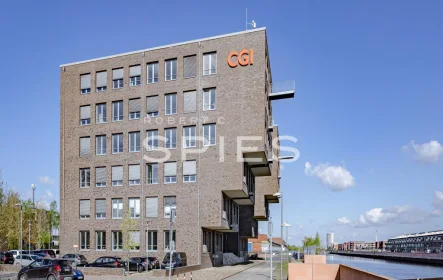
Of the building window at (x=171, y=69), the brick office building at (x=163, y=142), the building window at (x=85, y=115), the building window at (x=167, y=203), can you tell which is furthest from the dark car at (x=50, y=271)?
the building window at (x=85, y=115)

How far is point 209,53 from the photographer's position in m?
45.3

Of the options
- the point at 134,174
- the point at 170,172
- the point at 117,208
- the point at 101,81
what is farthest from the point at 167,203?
the point at 101,81

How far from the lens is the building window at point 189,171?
44.5 metres

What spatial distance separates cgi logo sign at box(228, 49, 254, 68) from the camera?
43.2m

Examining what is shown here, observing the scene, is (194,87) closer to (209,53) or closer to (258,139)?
(209,53)

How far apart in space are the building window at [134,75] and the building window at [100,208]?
13.4m

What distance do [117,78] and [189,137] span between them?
1171cm

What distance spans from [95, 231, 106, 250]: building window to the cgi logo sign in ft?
75.6

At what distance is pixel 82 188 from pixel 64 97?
11.1m

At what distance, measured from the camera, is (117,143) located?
4872 centimetres

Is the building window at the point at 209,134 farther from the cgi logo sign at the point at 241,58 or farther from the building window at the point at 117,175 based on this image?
the building window at the point at 117,175

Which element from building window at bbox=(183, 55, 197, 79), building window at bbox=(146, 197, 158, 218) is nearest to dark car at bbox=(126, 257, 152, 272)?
building window at bbox=(146, 197, 158, 218)

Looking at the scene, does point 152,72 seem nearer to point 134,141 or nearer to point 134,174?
point 134,141

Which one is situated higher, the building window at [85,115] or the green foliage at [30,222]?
the building window at [85,115]
